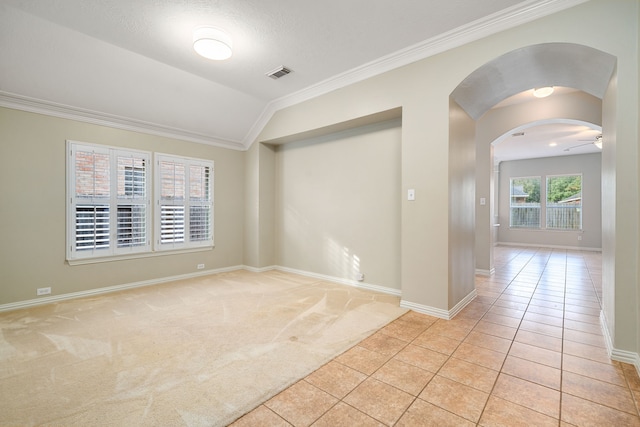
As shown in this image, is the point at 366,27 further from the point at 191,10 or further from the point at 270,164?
the point at 270,164

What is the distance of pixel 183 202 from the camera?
16.0 ft

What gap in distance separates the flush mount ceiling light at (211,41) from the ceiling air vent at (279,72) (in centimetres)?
80

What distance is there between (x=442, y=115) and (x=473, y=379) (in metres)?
2.55

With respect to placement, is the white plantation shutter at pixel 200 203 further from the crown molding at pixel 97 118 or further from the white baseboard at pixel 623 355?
the white baseboard at pixel 623 355

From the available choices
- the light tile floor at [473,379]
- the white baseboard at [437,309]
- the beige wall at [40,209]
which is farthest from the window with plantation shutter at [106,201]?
the white baseboard at [437,309]

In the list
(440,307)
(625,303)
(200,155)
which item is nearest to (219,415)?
(440,307)

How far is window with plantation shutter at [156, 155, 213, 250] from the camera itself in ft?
15.2

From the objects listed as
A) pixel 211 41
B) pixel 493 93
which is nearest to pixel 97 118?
pixel 211 41

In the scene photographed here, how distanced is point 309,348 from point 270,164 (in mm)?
3888

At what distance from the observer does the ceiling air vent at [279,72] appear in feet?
12.1

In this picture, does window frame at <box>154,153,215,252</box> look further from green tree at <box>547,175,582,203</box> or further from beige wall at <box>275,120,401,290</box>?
green tree at <box>547,175,582,203</box>

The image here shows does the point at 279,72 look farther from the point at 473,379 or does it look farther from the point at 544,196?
the point at 544,196

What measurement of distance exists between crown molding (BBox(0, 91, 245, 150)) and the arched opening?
13.4 feet

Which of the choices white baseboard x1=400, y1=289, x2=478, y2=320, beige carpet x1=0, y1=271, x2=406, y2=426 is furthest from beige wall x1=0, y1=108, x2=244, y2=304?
white baseboard x1=400, y1=289, x2=478, y2=320
